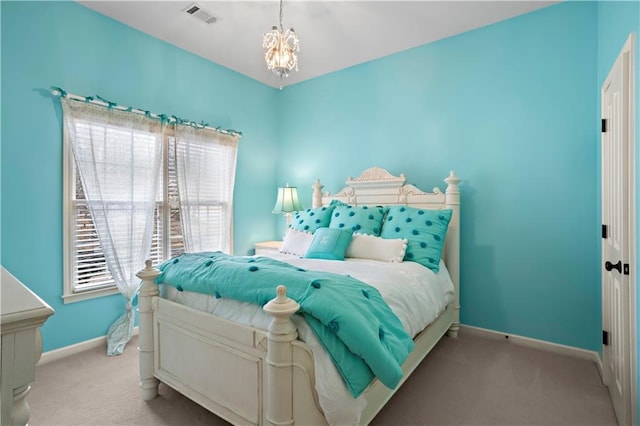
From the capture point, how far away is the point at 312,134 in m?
4.09

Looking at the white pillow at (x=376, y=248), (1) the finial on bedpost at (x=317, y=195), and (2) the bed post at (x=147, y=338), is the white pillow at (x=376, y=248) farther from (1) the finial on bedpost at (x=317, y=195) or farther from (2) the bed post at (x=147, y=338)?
(2) the bed post at (x=147, y=338)

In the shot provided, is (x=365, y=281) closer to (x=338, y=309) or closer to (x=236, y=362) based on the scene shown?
(x=338, y=309)

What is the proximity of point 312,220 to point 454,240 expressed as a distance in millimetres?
1344

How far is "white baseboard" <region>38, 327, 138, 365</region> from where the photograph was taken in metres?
2.44

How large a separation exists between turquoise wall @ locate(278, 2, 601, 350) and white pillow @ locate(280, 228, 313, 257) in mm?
1236

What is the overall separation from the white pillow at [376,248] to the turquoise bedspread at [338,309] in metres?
0.94

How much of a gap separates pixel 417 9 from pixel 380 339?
2.65m

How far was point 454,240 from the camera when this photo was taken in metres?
2.94

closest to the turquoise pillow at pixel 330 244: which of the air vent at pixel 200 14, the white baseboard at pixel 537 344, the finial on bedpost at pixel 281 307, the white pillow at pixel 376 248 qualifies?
the white pillow at pixel 376 248

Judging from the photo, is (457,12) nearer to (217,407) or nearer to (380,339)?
(380,339)

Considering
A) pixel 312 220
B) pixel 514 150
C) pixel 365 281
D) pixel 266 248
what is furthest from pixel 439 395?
pixel 266 248

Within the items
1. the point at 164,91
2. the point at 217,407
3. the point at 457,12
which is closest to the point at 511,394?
the point at 217,407

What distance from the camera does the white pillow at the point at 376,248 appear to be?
8.34 ft

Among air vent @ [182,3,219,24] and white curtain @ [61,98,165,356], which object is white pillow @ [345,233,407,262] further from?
air vent @ [182,3,219,24]
